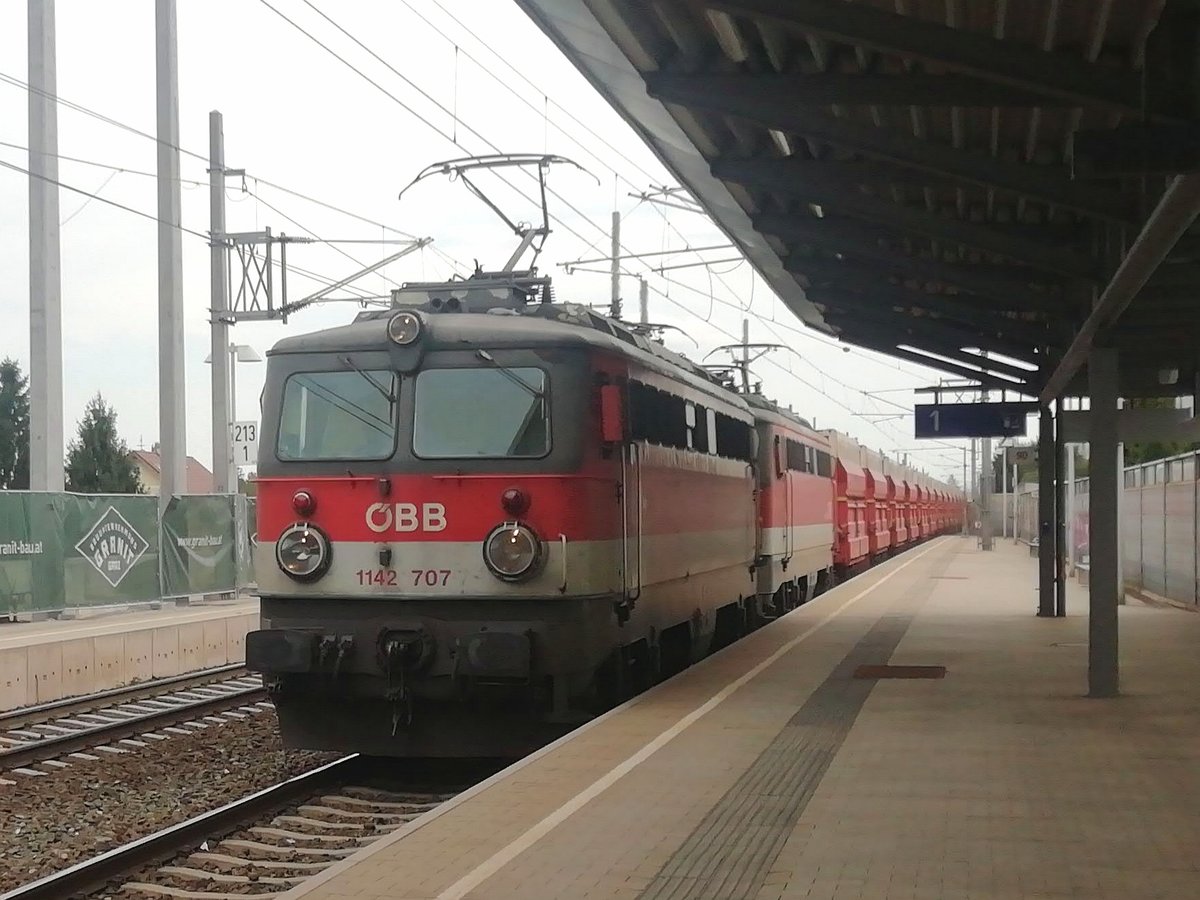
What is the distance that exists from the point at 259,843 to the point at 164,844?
1.99 ft

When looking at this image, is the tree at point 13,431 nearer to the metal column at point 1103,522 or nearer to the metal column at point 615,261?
the metal column at point 615,261

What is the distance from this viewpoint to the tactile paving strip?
6.39 meters

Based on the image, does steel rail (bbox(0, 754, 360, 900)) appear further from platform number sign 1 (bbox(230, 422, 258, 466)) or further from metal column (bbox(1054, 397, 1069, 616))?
platform number sign 1 (bbox(230, 422, 258, 466))

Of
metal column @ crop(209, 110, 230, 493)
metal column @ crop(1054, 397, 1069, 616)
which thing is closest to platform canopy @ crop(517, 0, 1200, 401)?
metal column @ crop(1054, 397, 1069, 616)

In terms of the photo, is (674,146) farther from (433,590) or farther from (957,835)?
(957,835)

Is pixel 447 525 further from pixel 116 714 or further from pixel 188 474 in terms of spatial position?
pixel 188 474

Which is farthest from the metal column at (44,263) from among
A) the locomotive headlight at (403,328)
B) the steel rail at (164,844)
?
the steel rail at (164,844)

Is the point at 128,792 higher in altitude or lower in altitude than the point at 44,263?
lower

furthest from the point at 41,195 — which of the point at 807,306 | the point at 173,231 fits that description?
the point at 807,306

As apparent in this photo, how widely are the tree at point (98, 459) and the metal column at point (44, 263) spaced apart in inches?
1511

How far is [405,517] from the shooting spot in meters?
10.3

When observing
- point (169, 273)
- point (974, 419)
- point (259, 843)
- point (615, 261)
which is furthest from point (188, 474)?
point (259, 843)

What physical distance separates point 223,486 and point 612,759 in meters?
17.2

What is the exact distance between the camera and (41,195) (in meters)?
21.6
